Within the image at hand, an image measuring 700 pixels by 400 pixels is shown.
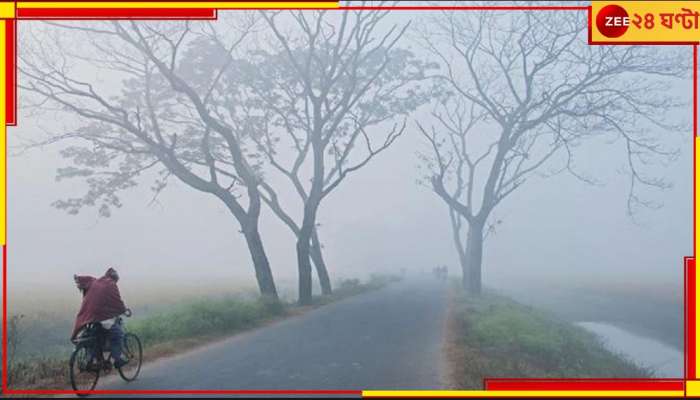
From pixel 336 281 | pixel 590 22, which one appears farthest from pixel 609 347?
pixel 336 281

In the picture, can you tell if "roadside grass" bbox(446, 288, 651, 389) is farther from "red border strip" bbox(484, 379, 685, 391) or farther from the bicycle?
the bicycle

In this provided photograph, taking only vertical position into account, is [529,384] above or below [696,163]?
below

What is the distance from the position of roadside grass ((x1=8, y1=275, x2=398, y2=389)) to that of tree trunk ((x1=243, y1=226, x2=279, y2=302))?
36.0 inches

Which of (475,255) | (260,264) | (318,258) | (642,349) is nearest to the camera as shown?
(642,349)

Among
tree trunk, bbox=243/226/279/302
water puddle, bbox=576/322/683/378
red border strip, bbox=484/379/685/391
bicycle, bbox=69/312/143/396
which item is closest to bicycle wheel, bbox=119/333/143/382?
bicycle, bbox=69/312/143/396

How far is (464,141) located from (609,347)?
9.96 metres

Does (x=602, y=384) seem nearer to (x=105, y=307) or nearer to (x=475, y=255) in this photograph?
(x=105, y=307)

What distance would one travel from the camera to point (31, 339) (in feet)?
32.0

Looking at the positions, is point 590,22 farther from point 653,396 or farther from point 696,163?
point 653,396

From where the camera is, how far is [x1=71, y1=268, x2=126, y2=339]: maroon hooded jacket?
23.1 feet

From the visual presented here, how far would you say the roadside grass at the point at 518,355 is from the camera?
825 centimetres

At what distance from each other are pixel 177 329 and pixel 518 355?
22.4 feet

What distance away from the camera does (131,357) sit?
780 centimetres

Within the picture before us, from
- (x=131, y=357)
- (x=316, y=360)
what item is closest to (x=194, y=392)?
(x=131, y=357)
